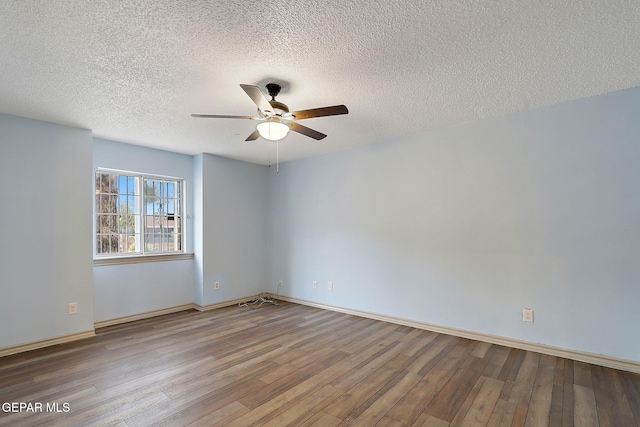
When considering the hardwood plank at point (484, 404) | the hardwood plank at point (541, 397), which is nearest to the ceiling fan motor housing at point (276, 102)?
the hardwood plank at point (484, 404)

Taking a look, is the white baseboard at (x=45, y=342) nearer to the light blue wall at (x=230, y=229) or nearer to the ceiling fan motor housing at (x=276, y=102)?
the light blue wall at (x=230, y=229)

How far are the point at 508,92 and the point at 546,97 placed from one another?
0.43 meters

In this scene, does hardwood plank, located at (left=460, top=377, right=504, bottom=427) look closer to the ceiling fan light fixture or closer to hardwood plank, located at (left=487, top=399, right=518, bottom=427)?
hardwood plank, located at (left=487, top=399, right=518, bottom=427)

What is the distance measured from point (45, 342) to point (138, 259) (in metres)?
1.28

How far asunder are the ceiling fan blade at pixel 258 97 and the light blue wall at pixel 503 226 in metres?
2.21

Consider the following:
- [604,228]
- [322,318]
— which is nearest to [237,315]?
[322,318]

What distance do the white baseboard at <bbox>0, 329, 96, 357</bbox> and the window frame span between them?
0.84m

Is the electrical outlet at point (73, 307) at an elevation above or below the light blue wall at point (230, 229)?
below

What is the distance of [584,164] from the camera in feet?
9.19

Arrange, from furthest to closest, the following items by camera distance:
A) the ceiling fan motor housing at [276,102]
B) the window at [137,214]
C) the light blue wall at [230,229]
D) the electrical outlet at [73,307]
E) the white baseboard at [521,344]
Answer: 1. the light blue wall at [230,229]
2. the window at [137,214]
3. the electrical outlet at [73,307]
4. the white baseboard at [521,344]
5. the ceiling fan motor housing at [276,102]

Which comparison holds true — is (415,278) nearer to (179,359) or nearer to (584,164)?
(584,164)

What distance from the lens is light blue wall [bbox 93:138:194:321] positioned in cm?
388

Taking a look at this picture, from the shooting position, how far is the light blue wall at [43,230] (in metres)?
3.02

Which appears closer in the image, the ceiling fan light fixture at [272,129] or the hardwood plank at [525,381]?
the hardwood plank at [525,381]
